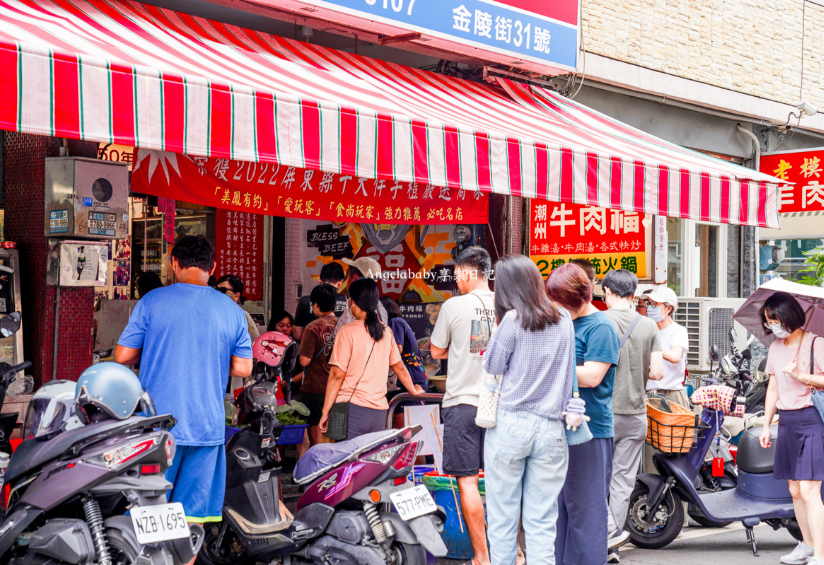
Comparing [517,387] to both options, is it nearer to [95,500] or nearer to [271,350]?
[271,350]

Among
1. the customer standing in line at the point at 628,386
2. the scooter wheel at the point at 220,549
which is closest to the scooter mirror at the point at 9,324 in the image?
the scooter wheel at the point at 220,549

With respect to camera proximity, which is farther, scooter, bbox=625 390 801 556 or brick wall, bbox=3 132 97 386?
scooter, bbox=625 390 801 556

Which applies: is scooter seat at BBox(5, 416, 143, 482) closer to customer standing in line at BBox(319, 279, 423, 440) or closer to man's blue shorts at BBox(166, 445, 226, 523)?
man's blue shorts at BBox(166, 445, 226, 523)

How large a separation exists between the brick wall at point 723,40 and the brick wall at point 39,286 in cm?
640

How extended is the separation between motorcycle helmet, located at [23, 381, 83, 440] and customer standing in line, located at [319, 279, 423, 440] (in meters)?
2.12

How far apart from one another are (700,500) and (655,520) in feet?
1.21

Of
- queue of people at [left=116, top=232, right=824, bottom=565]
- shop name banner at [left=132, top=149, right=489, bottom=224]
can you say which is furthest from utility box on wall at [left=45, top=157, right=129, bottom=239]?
queue of people at [left=116, top=232, right=824, bottom=565]

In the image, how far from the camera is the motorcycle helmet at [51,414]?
4.18 m

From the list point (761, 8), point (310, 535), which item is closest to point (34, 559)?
point (310, 535)

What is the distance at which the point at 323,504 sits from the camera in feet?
16.8

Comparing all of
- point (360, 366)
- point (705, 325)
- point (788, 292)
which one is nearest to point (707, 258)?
point (705, 325)

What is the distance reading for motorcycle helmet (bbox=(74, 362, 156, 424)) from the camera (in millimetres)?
4102

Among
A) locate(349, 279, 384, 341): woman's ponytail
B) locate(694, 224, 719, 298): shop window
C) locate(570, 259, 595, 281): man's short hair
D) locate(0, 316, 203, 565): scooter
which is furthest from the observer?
locate(694, 224, 719, 298): shop window

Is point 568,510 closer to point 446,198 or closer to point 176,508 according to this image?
point 176,508
